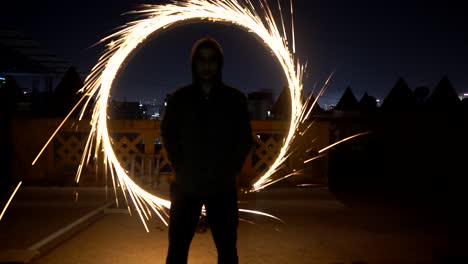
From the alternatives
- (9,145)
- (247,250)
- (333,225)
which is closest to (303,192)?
(333,225)

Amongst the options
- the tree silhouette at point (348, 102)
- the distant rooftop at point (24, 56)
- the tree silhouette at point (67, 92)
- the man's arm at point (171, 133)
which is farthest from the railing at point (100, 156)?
the tree silhouette at point (348, 102)

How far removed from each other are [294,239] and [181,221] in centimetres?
245

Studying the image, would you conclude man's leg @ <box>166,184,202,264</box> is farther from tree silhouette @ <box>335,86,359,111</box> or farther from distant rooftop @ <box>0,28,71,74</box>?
tree silhouette @ <box>335,86,359,111</box>

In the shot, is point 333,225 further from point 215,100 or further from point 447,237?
point 215,100

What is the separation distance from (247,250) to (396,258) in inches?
59.9

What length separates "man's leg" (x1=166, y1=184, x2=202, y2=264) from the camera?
304cm

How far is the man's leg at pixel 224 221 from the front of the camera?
3031 mm

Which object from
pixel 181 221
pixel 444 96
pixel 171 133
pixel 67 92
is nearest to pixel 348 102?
pixel 444 96

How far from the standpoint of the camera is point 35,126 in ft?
28.2

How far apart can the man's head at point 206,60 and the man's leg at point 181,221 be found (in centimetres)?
81

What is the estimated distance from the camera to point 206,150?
3.05 metres

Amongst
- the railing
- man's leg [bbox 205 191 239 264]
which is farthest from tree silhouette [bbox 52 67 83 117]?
man's leg [bbox 205 191 239 264]

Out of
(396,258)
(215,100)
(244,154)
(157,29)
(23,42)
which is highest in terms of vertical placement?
(23,42)

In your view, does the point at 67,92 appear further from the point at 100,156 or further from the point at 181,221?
the point at 181,221
